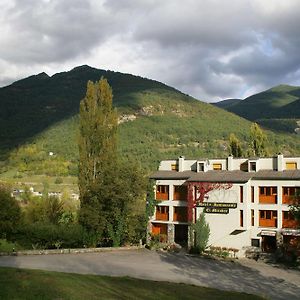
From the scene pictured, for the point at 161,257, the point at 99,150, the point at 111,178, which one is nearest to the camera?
the point at 161,257

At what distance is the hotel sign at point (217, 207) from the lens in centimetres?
4303

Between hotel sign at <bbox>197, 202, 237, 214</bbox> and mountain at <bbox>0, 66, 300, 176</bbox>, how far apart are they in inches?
2477

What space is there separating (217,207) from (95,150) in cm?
1403

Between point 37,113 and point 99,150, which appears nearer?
point 99,150

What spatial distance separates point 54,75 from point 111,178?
5958 inches

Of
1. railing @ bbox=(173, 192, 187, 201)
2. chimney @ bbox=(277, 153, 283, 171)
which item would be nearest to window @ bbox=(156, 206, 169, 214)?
railing @ bbox=(173, 192, 187, 201)

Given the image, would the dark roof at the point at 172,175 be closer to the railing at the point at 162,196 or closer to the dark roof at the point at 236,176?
the dark roof at the point at 236,176

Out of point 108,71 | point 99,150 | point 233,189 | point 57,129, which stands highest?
point 108,71

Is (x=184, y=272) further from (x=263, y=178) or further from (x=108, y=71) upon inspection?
(x=108, y=71)

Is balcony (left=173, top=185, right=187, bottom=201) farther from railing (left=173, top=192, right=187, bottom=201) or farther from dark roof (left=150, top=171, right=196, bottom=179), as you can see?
dark roof (left=150, top=171, right=196, bottom=179)

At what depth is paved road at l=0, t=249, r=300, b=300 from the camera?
96.4ft

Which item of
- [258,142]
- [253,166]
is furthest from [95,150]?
[258,142]

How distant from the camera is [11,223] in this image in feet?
140

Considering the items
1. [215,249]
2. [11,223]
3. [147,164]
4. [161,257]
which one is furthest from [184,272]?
[147,164]
